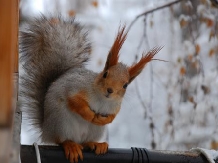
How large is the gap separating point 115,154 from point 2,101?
0.58 meters

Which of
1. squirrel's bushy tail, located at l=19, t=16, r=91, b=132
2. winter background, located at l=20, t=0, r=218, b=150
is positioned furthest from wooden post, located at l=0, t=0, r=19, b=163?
winter background, located at l=20, t=0, r=218, b=150

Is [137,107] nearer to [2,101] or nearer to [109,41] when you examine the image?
[109,41]

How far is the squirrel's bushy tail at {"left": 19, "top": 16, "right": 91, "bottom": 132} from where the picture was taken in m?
1.45

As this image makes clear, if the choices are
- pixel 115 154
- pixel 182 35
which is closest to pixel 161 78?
pixel 182 35

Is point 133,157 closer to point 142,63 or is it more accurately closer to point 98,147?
point 98,147

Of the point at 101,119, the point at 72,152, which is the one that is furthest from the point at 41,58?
the point at 72,152

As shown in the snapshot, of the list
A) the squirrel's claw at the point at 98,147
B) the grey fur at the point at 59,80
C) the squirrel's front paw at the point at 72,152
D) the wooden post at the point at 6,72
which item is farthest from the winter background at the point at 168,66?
the wooden post at the point at 6,72

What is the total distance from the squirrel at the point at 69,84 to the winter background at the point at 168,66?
1.98 ft

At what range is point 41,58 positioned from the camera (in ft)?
4.86

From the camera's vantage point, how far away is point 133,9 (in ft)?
11.6

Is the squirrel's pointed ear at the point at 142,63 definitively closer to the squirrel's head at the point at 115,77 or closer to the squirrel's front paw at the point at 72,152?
the squirrel's head at the point at 115,77

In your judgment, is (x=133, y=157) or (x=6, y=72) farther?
(x=133, y=157)

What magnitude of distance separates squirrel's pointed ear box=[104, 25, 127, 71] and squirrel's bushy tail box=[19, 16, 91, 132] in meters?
0.26

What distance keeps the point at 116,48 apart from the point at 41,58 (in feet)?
1.18
